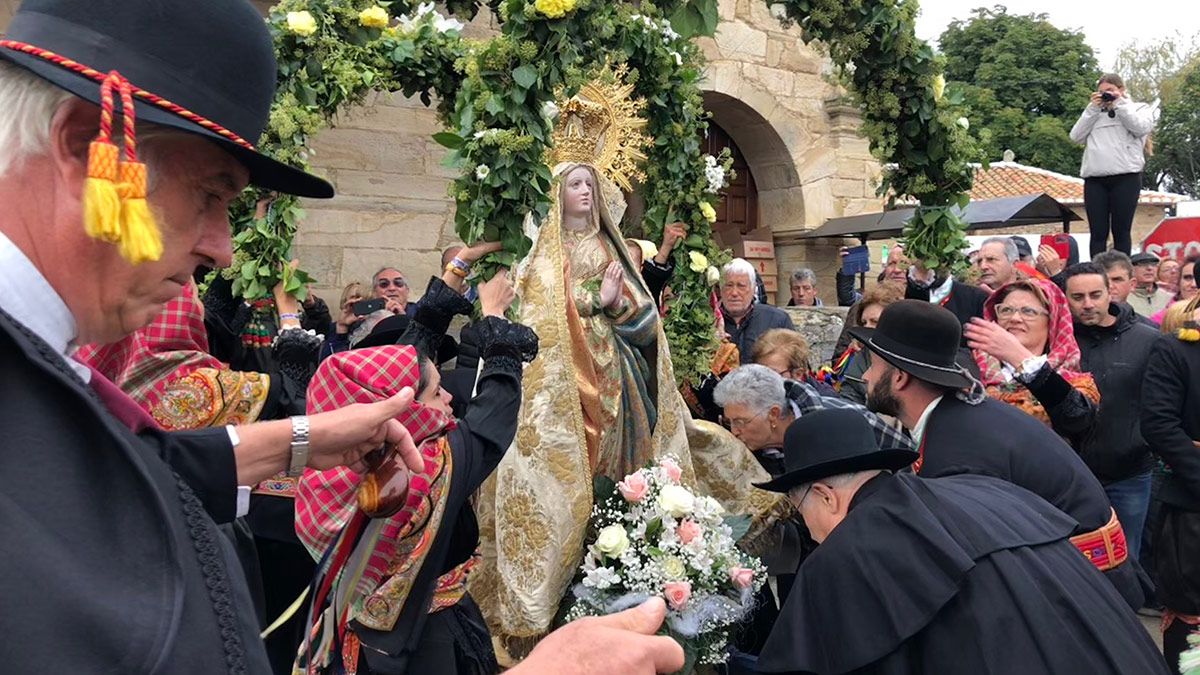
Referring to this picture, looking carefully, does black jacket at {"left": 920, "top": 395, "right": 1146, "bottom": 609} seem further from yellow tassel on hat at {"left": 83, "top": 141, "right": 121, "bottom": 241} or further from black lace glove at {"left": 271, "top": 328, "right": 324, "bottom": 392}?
yellow tassel on hat at {"left": 83, "top": 141, "right": 121, "bottom": 241}

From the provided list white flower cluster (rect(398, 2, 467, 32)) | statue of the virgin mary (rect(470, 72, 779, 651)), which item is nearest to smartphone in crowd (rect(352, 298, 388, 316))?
white flower cluster (rect(398, 2, 467, 32))

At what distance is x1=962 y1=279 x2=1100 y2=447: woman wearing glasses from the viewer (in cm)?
430

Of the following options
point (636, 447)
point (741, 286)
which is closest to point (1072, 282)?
point (741, 286)

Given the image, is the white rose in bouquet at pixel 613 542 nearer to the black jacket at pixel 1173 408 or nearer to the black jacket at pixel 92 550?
the black jacket at pixel 1173 408

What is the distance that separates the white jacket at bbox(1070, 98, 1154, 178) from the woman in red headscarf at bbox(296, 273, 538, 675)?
25.5 ft

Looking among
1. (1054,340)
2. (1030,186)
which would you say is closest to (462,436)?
(1054,340)

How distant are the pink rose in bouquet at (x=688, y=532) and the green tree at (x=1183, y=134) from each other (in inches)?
1730

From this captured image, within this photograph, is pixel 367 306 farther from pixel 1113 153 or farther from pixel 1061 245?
pixel 1061 245

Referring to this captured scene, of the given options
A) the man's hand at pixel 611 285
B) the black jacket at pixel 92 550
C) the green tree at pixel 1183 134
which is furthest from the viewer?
the green tree at pixel 1183 134

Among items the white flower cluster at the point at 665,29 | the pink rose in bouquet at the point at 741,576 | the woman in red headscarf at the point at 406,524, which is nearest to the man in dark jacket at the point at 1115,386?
the pink rose in bouquet at the point at 741,576

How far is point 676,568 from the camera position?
12.5ft

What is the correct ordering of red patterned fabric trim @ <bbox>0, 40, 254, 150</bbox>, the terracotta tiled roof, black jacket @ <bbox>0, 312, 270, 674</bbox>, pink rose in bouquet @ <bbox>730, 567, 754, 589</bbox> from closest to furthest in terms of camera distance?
black jacket @ <bbox>0, 312, 270, 674</bbox> < red patterned fabric trim @ <bbox>0, 40, 254, 150</bbox> < pink rose in bouquet @ <bbox>730, 567, 754, 589</bbox> < the terracotta tiled roof

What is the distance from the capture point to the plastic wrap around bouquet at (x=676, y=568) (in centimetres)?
380

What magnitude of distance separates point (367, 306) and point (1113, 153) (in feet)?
23.4
